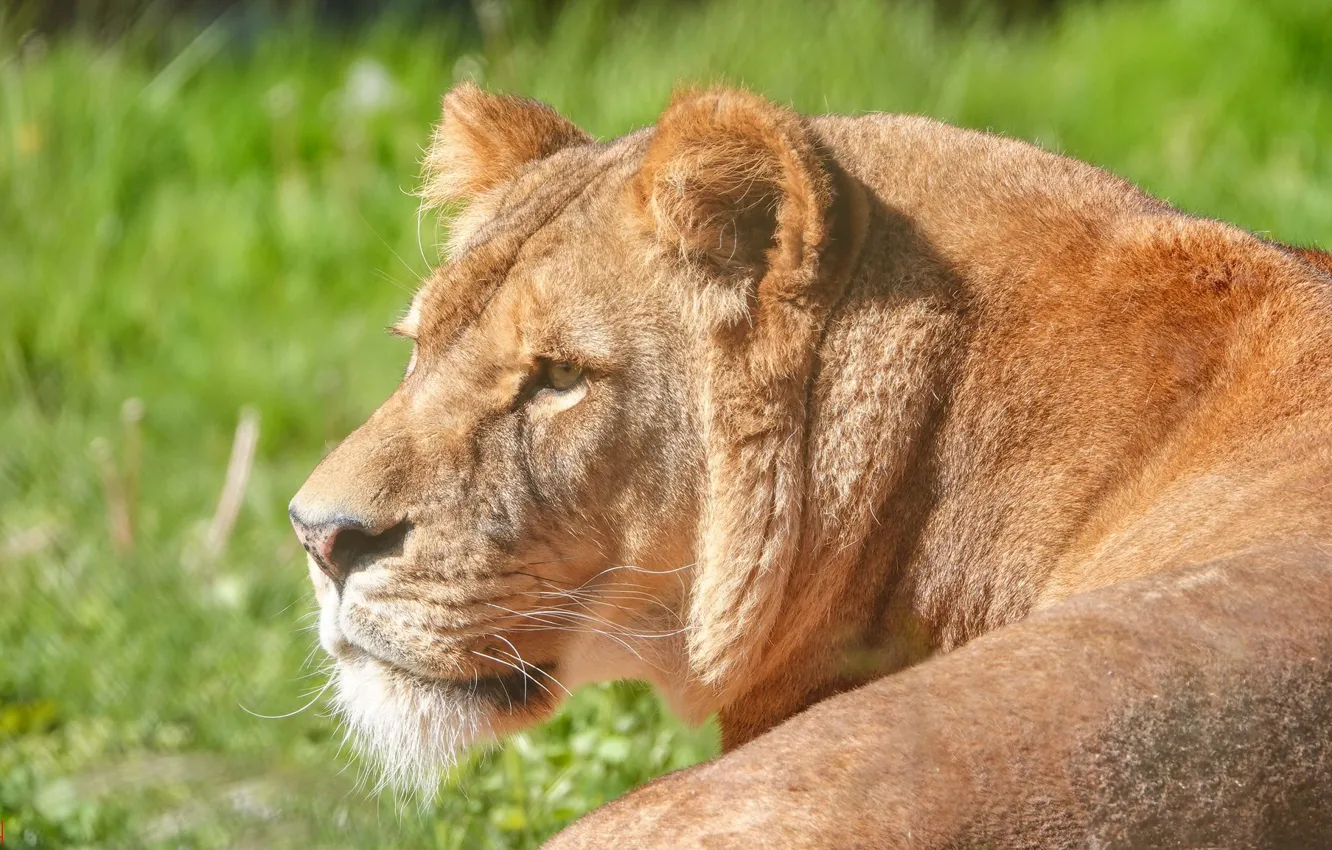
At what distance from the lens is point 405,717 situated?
271 cm

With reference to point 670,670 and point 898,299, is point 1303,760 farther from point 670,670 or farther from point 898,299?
point 670,670

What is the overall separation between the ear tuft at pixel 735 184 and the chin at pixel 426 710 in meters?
0.74

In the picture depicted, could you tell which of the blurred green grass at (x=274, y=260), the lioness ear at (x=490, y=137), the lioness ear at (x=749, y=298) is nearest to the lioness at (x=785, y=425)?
the lioness ear at (x=749, y=298)

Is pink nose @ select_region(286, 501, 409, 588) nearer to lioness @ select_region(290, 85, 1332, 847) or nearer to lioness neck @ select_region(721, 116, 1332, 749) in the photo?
lioness @ select_region(290, 85, 1332, 847)

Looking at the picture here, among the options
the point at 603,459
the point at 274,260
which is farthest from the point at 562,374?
the point at 274,260

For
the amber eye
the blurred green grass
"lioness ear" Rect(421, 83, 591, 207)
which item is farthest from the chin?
"lioness ear" Rect(421, 83, 591, 207)

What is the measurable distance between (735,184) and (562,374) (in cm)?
39

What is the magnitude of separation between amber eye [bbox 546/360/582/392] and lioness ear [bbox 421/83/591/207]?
1.99ft

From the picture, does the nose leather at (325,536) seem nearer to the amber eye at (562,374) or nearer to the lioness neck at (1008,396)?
the amber eye at (562,374)

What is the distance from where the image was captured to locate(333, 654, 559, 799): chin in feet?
8.87

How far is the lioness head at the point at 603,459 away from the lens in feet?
8.37

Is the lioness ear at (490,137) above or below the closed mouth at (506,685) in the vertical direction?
above

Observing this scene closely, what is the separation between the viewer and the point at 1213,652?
1843 millimetres

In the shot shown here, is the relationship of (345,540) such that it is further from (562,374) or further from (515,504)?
(562,374)
